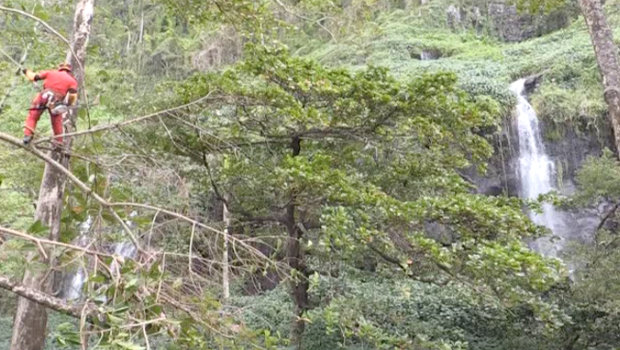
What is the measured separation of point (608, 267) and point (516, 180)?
23.0ft

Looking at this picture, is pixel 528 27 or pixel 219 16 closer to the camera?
pixel 219 16

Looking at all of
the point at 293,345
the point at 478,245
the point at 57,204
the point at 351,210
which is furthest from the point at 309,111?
the point at 293,345

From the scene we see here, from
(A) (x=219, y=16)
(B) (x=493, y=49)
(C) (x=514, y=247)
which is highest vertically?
(B) (x=493, y=49)

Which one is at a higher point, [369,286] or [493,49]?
[493,49]

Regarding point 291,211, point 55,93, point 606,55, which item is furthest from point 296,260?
point 606,55

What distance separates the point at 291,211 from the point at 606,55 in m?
3.54

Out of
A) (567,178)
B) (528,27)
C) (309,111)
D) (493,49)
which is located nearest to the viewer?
(309,111)

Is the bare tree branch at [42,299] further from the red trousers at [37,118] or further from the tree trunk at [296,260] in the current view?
the tree trunk at [296,260]

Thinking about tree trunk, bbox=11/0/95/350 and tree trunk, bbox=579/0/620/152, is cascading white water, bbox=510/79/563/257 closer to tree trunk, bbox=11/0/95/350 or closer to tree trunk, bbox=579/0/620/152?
tree trunk, bbox=579/0/620/152

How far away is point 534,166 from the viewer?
1330cm

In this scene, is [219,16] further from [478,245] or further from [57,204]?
[478,245]

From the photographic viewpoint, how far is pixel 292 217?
6039mm

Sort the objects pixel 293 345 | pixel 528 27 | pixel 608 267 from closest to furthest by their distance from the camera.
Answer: pixel 293 345
pixel 608 267
pixel 528 27

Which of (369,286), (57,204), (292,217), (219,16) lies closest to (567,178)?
(369,286)
